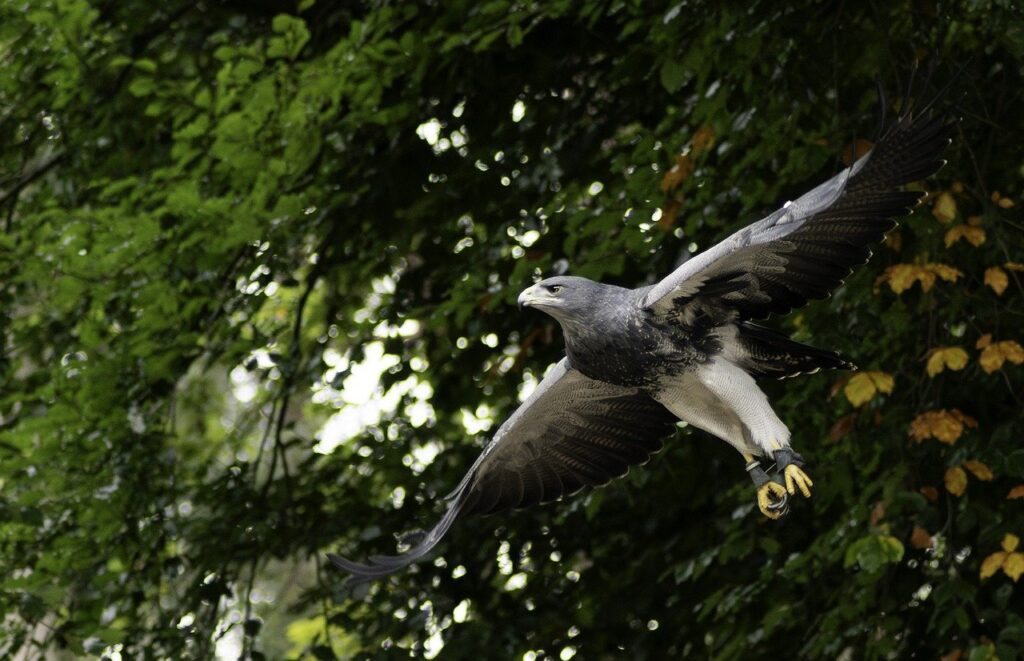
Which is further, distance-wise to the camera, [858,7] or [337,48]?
[337,48]

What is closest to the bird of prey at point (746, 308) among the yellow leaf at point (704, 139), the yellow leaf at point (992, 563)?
the yellow leaf at point (992, 563)

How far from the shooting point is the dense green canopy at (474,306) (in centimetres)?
709

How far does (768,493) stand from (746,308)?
55cm

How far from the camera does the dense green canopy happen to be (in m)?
7.09

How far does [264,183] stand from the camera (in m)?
8.34

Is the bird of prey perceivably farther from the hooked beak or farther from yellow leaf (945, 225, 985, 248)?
yellow leaf (945, 225, 985, 248)

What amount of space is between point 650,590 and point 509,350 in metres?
1.56

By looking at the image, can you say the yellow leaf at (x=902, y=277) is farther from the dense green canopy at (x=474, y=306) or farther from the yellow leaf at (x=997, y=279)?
the yellow leaf at (x=997, y=279)

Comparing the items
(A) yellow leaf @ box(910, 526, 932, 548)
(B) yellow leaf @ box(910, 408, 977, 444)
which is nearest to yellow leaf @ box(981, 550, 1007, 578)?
(A) yellow leaf @ box(910, 526, 932, 548)

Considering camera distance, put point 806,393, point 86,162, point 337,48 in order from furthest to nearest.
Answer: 1. point 86,162
2. point 337,48
3. point 806,393

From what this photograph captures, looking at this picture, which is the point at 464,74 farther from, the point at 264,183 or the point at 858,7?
the point at 858,7

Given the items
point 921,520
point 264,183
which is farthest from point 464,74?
point 921,520

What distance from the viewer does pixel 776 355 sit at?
493 centimetres

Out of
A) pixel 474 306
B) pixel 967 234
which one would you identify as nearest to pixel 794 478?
pixel 967 234
